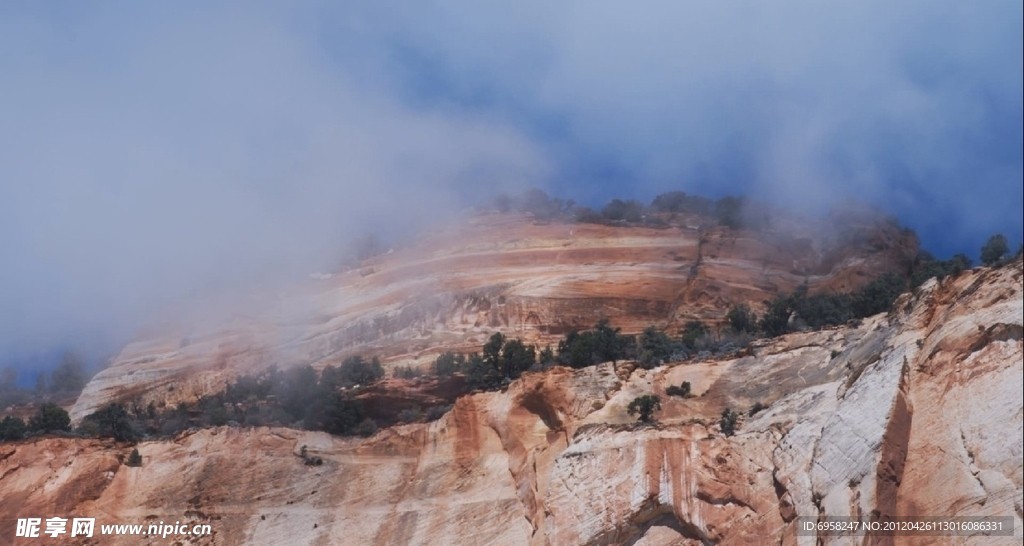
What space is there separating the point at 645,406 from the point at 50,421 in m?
24.2

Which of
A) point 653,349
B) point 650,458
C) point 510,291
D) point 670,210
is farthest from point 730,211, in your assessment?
point 650,458

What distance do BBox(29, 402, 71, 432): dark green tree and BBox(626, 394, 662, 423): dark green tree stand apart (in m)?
22.9

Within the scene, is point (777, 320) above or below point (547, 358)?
above

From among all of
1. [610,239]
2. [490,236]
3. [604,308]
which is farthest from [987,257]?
[490,236]

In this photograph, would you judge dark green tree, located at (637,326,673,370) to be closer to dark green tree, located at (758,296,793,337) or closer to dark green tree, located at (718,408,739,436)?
dark green tree, located at (758,296,793,337)

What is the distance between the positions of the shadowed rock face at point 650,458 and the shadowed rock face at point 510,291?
47.0 ft

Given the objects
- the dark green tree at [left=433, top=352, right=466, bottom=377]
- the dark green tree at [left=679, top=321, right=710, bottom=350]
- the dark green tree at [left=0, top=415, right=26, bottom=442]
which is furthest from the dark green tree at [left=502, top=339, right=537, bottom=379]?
the dark green tree at [left=0, top=415, right=26, bottom=442]

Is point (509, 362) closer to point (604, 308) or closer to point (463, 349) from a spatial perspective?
point (463, 349)

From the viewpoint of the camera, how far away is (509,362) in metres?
46.7

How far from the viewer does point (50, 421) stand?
154 ft

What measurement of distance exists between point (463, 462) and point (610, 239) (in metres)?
26.5

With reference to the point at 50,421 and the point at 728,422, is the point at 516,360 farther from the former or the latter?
the point at 50,421

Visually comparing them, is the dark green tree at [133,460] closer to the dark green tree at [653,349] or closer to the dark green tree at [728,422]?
the dark green tree at [653,349]

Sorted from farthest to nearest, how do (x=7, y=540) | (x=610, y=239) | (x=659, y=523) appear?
(x=610, y=239) → (x=7, y=540) → (x=659, y=523)
